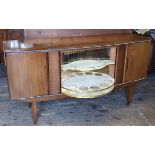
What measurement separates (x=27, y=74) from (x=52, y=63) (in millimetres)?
145

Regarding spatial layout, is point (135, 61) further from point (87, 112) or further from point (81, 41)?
point (87, 112)

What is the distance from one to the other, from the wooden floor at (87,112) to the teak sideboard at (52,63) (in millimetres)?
157

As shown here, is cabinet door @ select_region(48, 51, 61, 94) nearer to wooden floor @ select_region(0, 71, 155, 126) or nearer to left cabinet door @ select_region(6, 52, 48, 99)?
left cabinet door @ select_region(6, 52, 48, 99)

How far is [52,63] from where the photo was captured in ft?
4.09

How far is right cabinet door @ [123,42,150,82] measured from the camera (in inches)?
56.0

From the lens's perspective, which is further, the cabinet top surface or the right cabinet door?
the right cabinet door

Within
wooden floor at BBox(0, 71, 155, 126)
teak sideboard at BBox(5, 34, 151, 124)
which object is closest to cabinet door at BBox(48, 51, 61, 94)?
teak sideboard at BBox(5, 34, 151, 124)

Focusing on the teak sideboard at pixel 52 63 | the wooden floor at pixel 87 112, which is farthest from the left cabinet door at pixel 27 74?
the wooden floor at pixel 87 112

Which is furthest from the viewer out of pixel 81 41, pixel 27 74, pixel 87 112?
pixel 87 112

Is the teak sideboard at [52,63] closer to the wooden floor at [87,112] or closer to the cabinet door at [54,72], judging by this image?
the cabinet door at [54,72]

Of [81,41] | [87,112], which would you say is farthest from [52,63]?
[87,112]

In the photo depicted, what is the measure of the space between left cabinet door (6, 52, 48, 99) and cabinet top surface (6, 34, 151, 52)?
0.05 meters

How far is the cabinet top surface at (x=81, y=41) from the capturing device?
124 centimetres

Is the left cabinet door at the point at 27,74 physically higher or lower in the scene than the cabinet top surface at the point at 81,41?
lower
